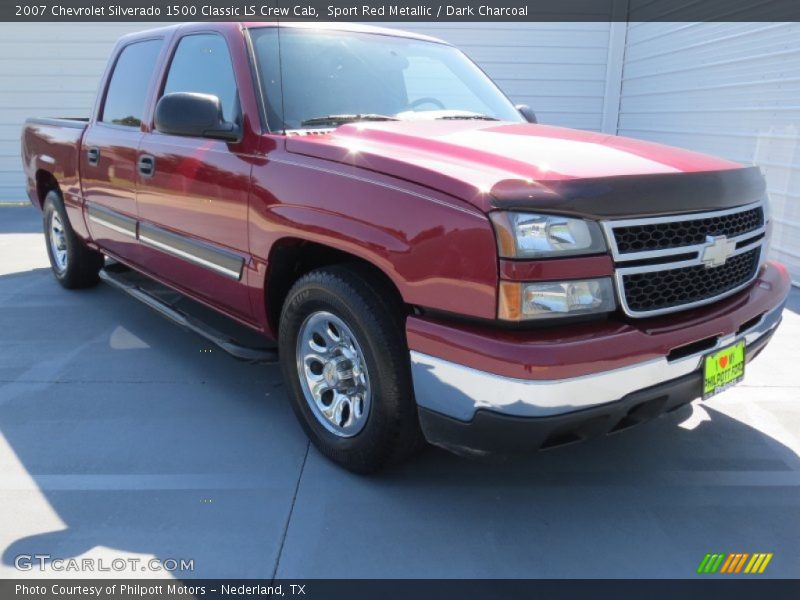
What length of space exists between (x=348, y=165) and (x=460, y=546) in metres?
1.49

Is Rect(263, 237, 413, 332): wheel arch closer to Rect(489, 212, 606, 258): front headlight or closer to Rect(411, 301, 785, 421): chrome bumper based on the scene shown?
Rect(411, 301, 785, 421): chrome bumper

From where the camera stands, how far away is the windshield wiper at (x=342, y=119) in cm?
294

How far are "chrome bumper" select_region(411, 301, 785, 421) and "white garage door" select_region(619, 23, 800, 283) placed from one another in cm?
503

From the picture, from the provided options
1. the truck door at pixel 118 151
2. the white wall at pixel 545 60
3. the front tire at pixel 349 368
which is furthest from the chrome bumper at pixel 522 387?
the white wall at pixel 545 60

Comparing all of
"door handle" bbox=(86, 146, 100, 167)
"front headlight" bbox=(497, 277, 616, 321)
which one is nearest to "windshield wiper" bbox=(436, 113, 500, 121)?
"front headlight" bbox=(497, 277, 616, 321)

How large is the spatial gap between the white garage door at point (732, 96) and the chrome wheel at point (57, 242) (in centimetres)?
682

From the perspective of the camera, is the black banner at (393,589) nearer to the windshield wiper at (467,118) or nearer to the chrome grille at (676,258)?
the chrome grille at (676,258)

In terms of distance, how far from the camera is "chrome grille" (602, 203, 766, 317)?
2100 millimetres

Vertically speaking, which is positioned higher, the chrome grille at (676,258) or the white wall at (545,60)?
the white wall at (545,60)

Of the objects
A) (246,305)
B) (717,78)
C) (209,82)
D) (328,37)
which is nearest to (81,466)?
(246,305)
